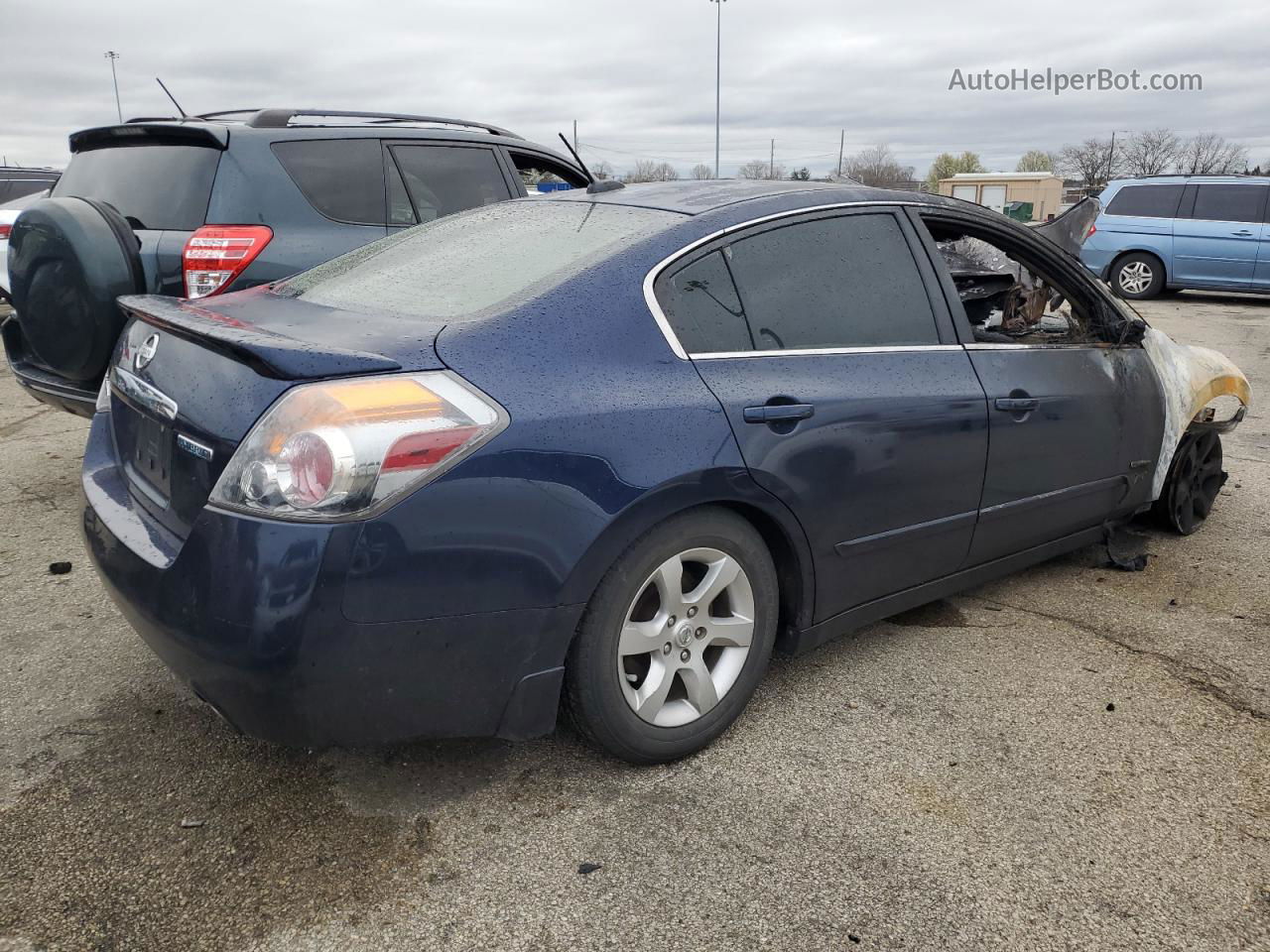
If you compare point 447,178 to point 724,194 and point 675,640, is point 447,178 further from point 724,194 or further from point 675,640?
point 675,640

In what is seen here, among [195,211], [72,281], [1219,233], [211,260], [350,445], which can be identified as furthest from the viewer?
[1219,233]

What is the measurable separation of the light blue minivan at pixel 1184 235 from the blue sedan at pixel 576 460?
1288 cm

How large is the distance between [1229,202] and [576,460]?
15.1 metres

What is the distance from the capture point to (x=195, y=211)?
173 inches

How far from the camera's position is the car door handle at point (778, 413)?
2531 mm

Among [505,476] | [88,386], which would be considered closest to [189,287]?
[88,386]

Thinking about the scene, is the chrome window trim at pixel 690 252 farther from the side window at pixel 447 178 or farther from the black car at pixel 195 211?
the side window at pixel 447 178

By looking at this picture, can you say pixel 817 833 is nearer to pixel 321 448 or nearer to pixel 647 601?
pixel 647 601

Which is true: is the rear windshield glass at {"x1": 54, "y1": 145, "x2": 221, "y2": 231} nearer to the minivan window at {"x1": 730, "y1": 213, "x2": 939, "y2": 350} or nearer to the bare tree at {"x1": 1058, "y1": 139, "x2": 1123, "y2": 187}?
the minivan window at {"x1": 730, "y1": 213, "x2": 939, "y2": 350}

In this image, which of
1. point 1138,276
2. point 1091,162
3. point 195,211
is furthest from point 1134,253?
point 1091,162

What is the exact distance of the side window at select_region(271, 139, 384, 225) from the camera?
4.68 meters

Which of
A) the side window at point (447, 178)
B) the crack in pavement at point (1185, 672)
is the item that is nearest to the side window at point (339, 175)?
the side window at point (447, 178)

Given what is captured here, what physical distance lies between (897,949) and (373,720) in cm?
117

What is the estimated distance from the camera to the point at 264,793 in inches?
96.5
